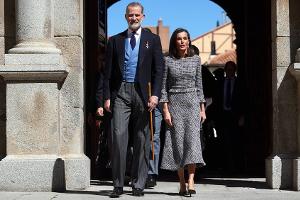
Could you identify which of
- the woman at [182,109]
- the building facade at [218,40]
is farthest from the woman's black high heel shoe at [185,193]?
the building facade at [218,40]

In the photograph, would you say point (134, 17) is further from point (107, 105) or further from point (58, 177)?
point (58, 177)

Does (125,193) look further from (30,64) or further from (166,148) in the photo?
(30,64)

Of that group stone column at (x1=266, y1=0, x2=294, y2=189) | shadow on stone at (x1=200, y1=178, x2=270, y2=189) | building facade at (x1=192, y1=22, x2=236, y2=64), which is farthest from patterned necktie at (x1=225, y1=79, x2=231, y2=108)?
building facade at (x1=192, y1=22, x2=236, y2=64)

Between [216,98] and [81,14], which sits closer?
[81,14]

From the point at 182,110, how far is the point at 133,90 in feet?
1.91

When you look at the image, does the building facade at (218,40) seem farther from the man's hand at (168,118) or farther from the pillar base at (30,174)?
the man's hand at (168,118)

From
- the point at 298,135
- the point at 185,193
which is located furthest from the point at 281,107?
the point at 185,193

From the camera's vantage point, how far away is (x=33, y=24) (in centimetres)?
854

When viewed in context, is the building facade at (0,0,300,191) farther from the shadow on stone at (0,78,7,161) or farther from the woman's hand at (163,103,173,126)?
the woman's hand at (163,103,173,126)

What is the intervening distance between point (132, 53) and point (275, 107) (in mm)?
1985

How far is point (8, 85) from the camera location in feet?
27.5

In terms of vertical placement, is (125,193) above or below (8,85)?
below

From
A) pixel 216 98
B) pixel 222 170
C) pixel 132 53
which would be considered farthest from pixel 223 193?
pixel 222 170

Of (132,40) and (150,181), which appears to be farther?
(150,181)
